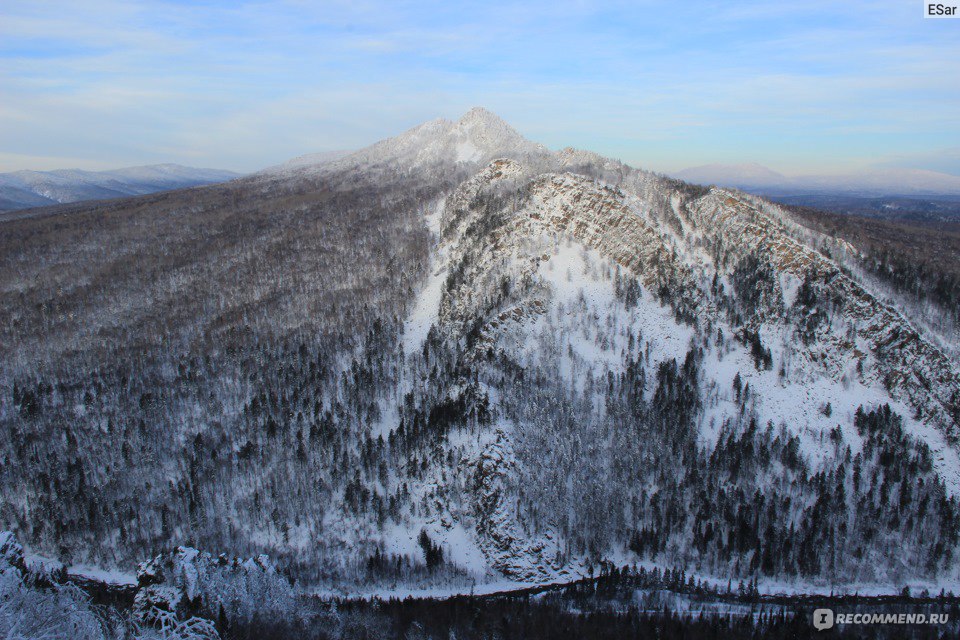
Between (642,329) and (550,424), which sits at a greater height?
(642,329)

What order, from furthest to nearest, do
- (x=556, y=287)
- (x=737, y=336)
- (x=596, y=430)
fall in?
1. (x=556, y=287)
2. (x=737, y=336)
3. (x=596, y=430)

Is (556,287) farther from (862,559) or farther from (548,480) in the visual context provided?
(862,559)

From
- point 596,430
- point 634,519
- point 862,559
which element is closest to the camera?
point 862,559

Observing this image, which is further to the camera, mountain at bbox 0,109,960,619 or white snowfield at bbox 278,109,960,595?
white snowfield at bbox 278,109,960,595

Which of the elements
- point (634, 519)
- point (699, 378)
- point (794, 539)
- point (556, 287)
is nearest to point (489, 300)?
point (556, 287)

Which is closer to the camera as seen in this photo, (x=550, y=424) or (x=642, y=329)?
(x=550, y=424)

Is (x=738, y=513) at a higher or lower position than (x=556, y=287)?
lower

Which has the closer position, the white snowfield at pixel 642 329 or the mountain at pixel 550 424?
the mountain at pixel 550 424

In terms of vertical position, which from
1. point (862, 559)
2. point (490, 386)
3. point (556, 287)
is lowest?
point (862, 559)
